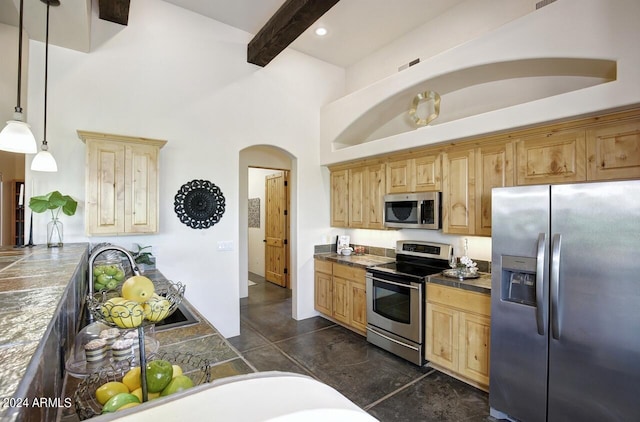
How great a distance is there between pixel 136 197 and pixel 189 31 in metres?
2.06

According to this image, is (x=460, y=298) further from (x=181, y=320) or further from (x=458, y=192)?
(x=181, y=320)

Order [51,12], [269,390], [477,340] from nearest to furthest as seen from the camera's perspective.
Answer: [269,390], [51,12], [477,340]

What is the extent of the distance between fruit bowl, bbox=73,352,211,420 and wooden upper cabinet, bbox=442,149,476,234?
2.72m

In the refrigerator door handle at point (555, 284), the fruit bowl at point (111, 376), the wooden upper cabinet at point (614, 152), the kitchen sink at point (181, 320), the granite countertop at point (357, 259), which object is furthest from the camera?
the granite countertop at point (357, 259)

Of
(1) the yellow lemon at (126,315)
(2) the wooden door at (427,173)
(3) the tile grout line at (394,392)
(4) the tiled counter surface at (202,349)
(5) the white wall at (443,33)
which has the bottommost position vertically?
(3) the tile grout line at (394,392)

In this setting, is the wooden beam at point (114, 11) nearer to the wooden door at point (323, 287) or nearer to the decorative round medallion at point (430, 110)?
the decorative round medallion at point (430, 110)

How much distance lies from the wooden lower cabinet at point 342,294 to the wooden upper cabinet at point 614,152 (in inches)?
94.3

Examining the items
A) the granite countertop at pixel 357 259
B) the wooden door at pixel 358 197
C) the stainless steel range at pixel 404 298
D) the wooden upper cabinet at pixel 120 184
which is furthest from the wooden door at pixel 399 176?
the wooden upper cabinet at pixel 120 184

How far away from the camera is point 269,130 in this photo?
4.15m

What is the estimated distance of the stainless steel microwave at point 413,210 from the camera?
3287mm

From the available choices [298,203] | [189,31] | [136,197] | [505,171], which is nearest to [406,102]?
[505,171]

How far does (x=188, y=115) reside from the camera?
354 cm

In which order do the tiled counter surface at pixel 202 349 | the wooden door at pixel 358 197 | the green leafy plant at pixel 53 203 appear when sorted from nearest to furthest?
the tiled counter surface at pixel 202 349 < the green leafy plant at pixel 53 203 < the wooden door at pixel 358 197

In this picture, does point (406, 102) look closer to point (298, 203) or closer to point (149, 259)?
point (298, 203)
